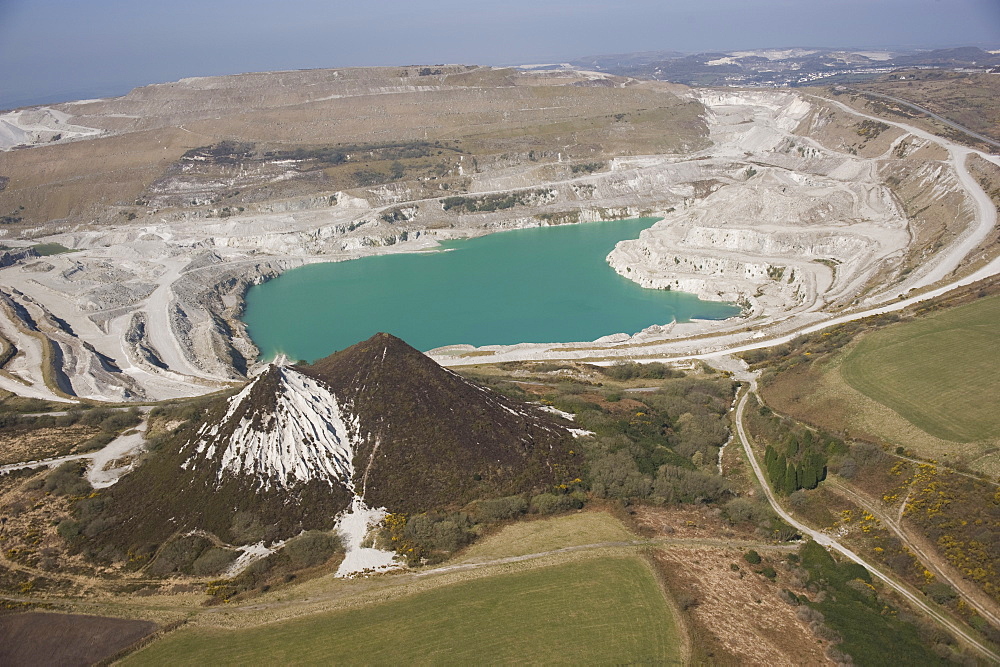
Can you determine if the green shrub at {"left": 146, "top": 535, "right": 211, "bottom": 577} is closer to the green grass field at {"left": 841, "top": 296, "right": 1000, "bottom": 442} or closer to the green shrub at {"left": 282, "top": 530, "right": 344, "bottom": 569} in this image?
the green shrub at {"left": 282, "top": 530, "right": 344, "bottom": 569}

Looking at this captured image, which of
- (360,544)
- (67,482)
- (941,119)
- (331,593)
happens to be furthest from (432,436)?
(941,119)

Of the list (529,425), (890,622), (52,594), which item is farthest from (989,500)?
(52,594)

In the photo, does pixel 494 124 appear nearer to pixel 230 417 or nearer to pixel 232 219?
pixel 232 219

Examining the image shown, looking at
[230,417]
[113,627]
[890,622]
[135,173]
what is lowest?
[890,622]

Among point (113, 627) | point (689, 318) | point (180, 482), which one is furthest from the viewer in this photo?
point (689, 318)

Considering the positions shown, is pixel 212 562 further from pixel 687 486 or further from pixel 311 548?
pixel 687 486

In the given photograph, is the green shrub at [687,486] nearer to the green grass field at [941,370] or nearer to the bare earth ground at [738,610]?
the bare earth ground at [738,610]
